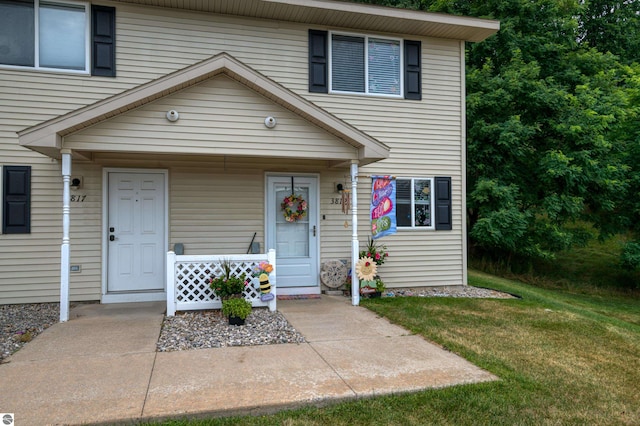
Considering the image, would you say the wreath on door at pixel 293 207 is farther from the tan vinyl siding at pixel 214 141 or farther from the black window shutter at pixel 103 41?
the black window shutter at pixel 103 41

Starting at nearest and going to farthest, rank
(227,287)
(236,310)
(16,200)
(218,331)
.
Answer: (218,331) < (236,310) < (227,287) < (16,200)

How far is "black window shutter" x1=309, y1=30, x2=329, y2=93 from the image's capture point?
763 cm

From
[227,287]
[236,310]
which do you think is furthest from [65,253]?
[236,310]

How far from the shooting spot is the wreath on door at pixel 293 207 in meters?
7.38

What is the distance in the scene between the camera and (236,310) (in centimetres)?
523

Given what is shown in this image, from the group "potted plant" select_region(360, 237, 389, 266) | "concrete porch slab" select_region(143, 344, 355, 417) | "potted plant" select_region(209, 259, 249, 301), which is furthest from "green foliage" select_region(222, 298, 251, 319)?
"potted plant" select_region(360, 237, 389, 266)

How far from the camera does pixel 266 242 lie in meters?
7.34

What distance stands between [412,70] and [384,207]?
10.5 feet

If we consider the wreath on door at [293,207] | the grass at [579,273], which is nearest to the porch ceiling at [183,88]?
the wreath on door at [293,207]

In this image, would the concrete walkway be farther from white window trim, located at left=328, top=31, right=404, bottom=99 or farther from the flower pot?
white window trim, located at left=328, top=31, right=404, bottom=99

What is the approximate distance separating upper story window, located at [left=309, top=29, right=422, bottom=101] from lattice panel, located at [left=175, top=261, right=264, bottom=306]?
3.66 m

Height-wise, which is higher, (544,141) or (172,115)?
(544,141)

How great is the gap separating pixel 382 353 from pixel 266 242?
356cm

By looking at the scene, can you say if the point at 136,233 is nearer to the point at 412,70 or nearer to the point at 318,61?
the point at 318,61
